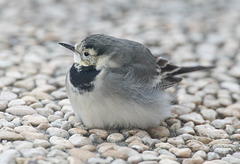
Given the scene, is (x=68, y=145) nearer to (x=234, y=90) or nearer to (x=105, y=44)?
(x=105, y=44)

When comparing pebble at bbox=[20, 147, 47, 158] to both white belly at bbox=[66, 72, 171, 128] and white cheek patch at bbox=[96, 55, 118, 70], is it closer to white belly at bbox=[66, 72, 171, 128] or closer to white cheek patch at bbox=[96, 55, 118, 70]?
white belly at bbox=[66, 72, 171, 128]

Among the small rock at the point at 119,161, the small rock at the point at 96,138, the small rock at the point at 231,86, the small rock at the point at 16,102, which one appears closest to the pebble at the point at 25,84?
the small rock at the point at 16,102

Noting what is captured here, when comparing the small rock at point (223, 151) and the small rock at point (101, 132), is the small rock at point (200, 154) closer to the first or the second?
the small rock at point (223, 151)

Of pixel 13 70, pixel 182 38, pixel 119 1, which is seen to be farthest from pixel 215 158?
pixel 119 1

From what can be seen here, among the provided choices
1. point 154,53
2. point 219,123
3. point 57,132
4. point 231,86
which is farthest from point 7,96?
point 231,86

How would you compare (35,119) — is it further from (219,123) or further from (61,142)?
(219,123)

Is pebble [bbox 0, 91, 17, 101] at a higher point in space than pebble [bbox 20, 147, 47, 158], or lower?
higher


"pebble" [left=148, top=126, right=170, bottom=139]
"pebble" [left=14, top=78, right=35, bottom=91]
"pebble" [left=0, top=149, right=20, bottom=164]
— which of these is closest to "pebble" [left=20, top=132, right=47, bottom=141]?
"pebble" [left=0, top=149, right=20, bottom=164]
